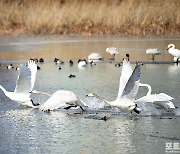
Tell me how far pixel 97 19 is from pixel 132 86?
19.9m

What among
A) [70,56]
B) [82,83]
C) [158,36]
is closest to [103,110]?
[82,83]

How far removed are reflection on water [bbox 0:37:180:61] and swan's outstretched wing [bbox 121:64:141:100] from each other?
10.4m

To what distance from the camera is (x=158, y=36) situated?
2919cm

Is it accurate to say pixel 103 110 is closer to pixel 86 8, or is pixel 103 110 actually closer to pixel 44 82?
pixel 44 82

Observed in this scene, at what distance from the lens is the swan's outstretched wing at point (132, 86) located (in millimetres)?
9305

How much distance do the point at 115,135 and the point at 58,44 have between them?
712 inches

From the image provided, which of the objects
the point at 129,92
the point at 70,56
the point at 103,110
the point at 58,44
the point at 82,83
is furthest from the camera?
the point at 58,44

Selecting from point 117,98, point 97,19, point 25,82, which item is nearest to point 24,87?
point 25,82

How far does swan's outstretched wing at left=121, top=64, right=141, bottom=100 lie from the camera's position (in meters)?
9.30

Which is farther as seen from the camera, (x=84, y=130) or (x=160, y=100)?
(x=160, y=100)

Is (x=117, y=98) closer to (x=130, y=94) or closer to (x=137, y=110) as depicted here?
(x=130, y=94)

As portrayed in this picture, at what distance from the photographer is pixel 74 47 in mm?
24938

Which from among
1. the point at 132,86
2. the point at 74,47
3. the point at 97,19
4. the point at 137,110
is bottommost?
the point at 74,47

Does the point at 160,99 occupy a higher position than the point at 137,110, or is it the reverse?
the point at 160,99
